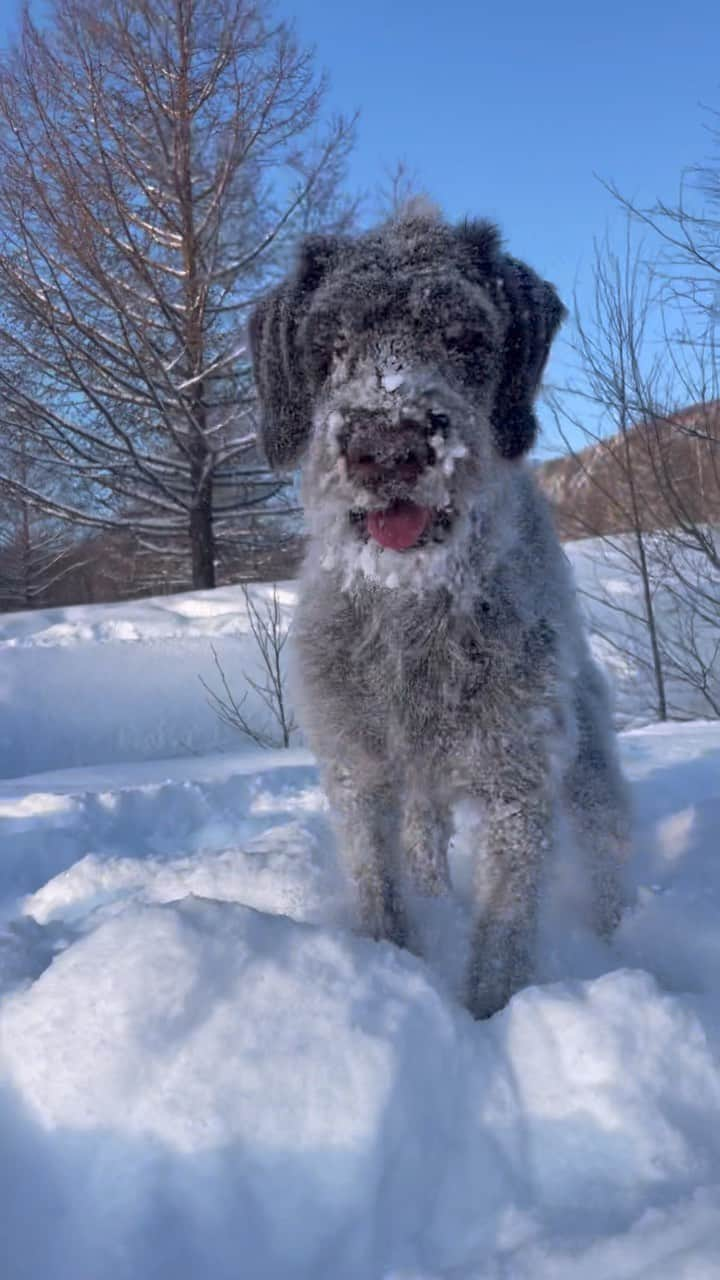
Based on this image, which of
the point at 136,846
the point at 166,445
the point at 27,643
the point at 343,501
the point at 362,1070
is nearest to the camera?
the point at 362,1070

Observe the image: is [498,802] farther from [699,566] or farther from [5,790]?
[699,566]

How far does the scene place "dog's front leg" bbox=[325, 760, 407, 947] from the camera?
2.23 meters

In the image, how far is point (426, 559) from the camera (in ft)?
6.37

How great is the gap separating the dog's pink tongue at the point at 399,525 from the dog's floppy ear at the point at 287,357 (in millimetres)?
553

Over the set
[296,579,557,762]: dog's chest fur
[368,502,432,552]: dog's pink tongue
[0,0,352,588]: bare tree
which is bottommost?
[296,579,557,762]: dog's chest fur

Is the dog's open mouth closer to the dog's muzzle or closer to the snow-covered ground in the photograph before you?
the dog's muzzle

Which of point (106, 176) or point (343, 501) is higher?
point (106, 176)

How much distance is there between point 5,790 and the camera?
4398 millimetres

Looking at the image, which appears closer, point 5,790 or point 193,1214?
point 193,1214

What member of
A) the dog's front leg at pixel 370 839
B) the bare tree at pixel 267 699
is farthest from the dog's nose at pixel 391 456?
the bare tree at pixel 267 699

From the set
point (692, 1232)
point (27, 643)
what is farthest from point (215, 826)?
point (27, 643)

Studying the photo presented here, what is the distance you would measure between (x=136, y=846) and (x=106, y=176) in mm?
9252

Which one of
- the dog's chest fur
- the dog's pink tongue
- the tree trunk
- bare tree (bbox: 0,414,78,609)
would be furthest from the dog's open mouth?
bare tree (bbox: 0,414,78,609)

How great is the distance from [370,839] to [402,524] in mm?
1009
